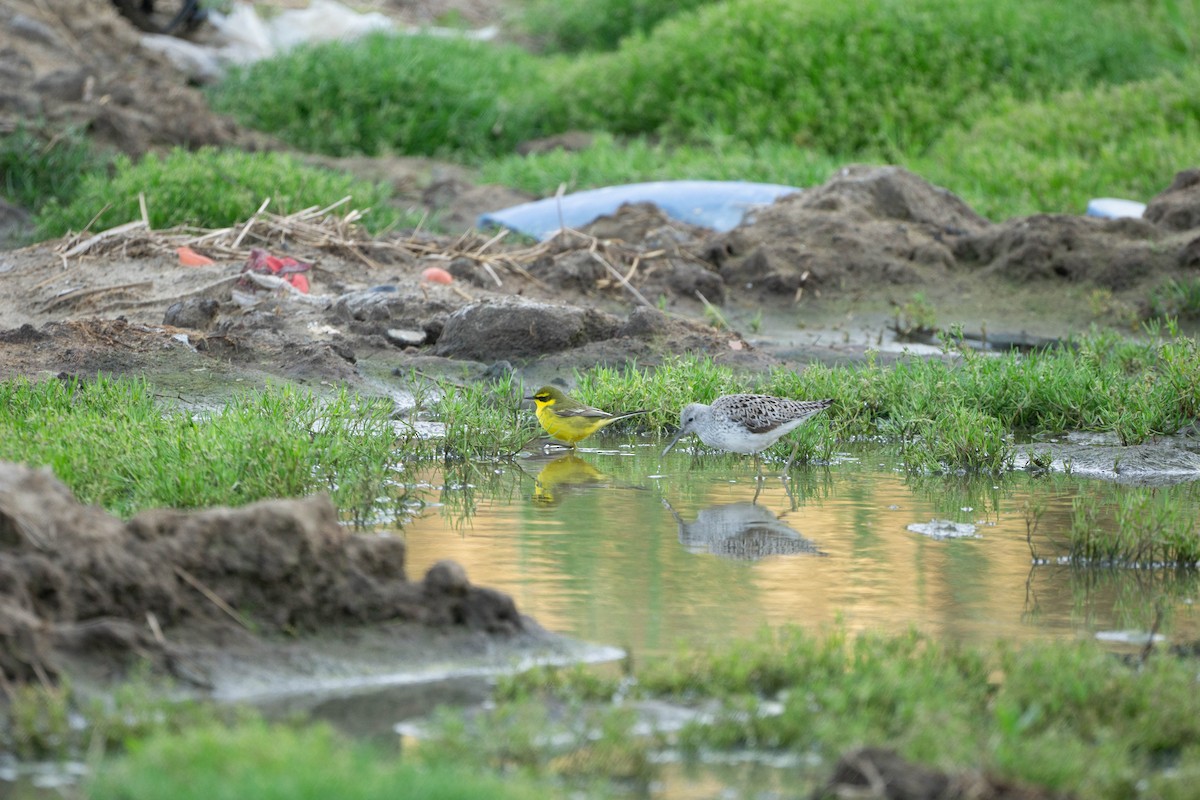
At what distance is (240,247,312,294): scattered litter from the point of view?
472 inches

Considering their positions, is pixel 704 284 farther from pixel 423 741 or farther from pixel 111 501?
pixel 423 741

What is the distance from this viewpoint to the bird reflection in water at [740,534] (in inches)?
277

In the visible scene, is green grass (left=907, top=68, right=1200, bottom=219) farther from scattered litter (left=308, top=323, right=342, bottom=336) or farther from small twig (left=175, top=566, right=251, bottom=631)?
Answer: small twig (left=175, top=566, right=251, bottom=631)

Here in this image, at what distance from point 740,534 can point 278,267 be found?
5866 mm

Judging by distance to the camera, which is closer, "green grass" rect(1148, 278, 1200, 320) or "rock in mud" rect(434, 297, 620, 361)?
"rock in mud" rect(434, 297, 620, 361)

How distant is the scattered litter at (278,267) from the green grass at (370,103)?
7066 mm

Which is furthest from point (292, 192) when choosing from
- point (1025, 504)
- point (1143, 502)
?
point (1143, 502)

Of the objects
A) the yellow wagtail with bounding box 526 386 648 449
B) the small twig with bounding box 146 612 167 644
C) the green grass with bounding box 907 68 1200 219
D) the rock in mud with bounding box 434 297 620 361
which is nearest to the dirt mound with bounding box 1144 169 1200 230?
the green grass with bounding box 907 68 1200 219

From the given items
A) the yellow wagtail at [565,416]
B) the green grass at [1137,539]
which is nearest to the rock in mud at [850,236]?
the yellow wagtail at [565,416]

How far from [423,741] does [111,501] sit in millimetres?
3065

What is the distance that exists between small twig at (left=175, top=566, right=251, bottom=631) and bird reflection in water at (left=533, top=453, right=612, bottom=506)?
2984 millimetres

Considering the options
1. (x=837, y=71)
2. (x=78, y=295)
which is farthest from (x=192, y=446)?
(x=837, y=71)

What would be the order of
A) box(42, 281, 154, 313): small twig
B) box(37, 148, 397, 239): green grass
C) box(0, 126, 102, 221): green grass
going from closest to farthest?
box(42, 281, 154, 313): small twig
box(37, 148, 397, 239): green grass
box(0, 126, 102, 221): green grass

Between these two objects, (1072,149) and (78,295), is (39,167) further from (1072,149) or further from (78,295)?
(1072,149)
